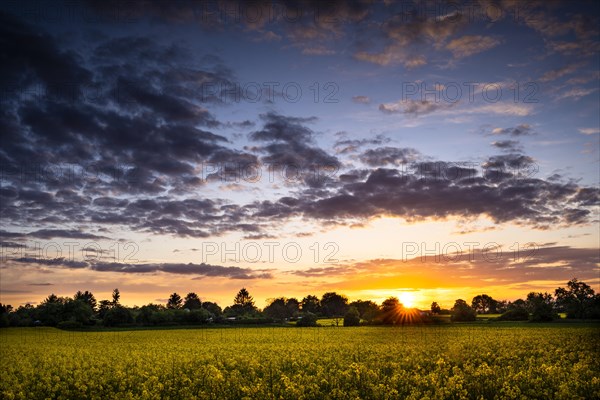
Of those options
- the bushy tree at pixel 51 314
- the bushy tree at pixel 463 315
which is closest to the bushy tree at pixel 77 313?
the bushy tree at pixel 51 314

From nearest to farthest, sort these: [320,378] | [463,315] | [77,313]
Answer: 1. [320,378]
2. [463,315]
3. [77,313]

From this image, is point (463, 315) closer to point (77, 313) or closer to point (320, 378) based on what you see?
point (320, 378)

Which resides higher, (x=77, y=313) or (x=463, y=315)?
(x=77, y=313)

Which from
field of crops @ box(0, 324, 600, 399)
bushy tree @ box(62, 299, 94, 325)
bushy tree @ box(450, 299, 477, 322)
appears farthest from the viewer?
bushy tree @ box(62, 299, 94, 325)

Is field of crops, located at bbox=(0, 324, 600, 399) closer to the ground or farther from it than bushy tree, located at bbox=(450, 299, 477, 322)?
farther from it

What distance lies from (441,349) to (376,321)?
62764mm

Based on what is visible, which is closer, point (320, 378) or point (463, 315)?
point (320, 378)

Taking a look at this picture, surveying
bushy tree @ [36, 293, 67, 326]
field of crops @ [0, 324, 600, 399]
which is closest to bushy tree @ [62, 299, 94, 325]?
bushy tree @ [36, 293, 67, 326]

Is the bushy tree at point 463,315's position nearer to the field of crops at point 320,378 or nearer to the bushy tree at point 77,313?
the field of crops at point 320,378

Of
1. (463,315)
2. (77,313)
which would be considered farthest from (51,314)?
(463,315)

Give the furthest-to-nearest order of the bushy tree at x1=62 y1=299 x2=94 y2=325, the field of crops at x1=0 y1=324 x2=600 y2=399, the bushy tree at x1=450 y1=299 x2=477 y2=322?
the bushy tree at x1=62 y1=299 x2=94 y2=325, the bushy tree at x1=450 y1=299 x2=477 y2=322, the field of crops at x1=0 y1=324 x2=600 y2=399

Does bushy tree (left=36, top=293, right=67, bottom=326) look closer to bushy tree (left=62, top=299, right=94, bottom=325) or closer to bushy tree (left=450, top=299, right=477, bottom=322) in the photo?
bushy tree (left=62, top=299, right=94, bottom=325)


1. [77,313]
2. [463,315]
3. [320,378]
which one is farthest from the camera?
[77,313]

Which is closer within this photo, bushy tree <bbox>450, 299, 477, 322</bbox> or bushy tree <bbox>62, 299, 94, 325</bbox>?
bushy tree <bbox>450, 299, 477, 322</bbox>
